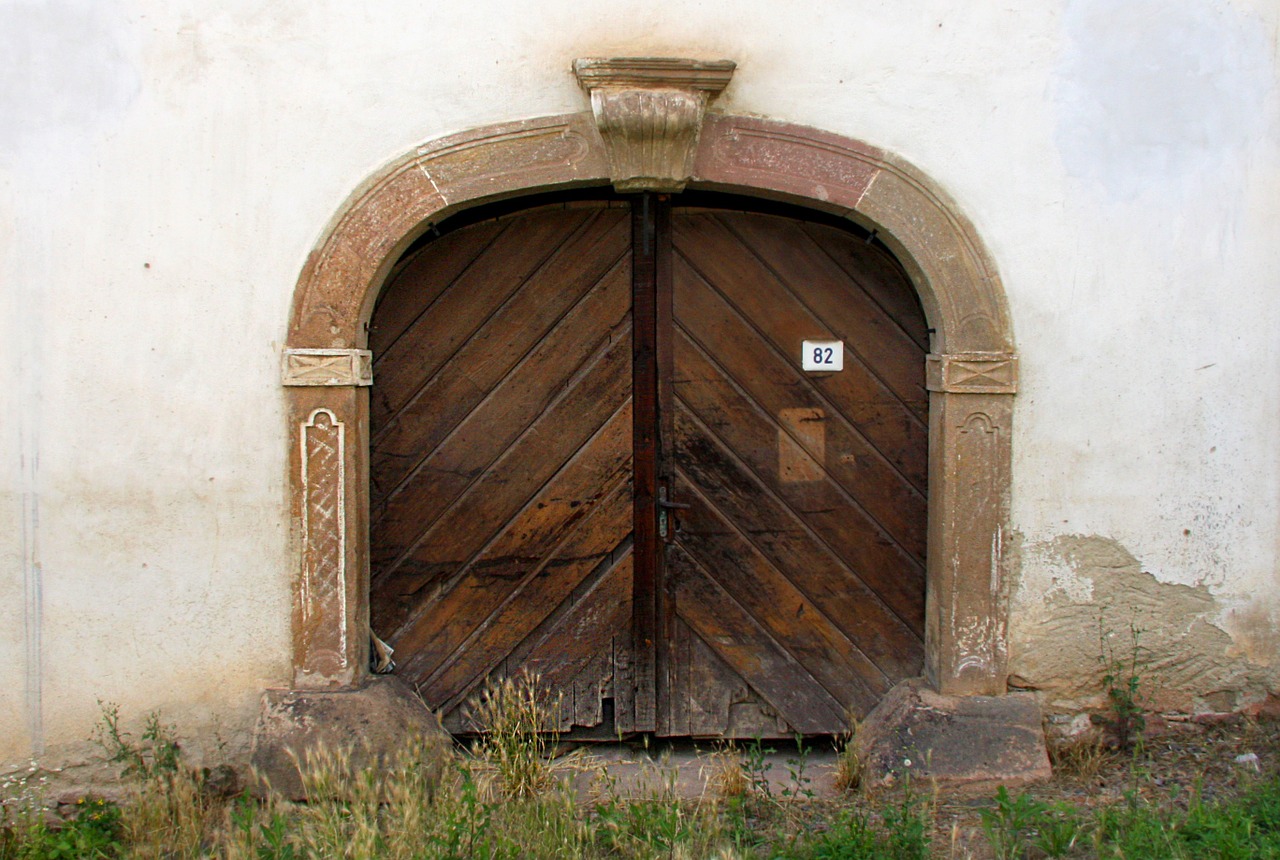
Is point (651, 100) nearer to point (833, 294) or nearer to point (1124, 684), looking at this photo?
point (833, 294)

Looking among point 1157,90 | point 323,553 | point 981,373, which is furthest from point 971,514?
point 323,553

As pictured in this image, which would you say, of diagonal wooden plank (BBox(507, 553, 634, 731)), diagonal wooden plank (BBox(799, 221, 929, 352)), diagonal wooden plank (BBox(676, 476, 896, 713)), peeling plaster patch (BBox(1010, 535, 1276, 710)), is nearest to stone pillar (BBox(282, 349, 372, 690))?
diagonal wooden plank (BBox(507, 553, 634, 731))

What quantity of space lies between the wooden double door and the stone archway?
187 mm

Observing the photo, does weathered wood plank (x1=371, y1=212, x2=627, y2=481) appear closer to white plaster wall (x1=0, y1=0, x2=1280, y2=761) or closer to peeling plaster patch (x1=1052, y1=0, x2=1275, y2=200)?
white plaster wall (x1=0, y1=0, x2=1280, y2=761)

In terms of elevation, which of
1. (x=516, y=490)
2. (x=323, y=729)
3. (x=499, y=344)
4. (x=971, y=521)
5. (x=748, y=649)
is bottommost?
(x=323, y=729)

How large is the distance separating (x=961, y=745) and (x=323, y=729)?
2.00 m

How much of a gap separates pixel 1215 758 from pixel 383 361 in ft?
9.84

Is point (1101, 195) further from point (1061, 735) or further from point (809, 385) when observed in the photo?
point (1061, 735)

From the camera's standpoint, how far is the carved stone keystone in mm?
3340

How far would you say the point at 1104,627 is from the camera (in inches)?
143

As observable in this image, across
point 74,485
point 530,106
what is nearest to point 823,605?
point 530,106

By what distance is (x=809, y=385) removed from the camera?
377cm

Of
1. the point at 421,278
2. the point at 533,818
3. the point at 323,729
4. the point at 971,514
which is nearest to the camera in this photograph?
the point at 533,818

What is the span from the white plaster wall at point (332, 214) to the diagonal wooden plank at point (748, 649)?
858mm
